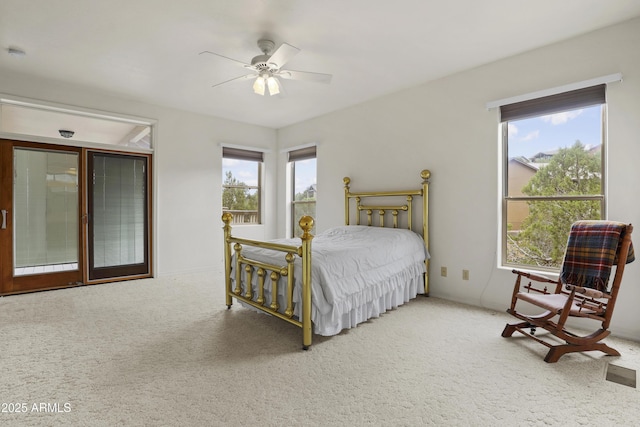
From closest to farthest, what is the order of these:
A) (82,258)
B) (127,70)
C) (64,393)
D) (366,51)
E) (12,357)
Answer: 1. (64,393)
2. (12,357)
3. (366,51)
4. (127,70)
5. (82,258)

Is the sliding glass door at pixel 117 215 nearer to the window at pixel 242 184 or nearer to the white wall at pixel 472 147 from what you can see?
the window at pixel 242 184

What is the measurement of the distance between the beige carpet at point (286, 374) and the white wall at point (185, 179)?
74.8 inches

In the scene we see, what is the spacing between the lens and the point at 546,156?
3076mm

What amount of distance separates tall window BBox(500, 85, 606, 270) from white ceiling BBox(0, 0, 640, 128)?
0.62 meters

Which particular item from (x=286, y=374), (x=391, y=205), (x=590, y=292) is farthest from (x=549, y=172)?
(x=286, y=374)

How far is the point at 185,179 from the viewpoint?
16.5ft

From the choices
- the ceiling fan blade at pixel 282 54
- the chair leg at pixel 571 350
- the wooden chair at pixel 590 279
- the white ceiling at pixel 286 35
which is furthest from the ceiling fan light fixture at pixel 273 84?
the chair leg at pixel 571 350

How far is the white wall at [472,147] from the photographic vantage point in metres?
2.56

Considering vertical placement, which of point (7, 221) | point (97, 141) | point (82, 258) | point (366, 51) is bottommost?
point (82, 258)

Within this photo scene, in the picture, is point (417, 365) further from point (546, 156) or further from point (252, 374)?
point (546, 156)

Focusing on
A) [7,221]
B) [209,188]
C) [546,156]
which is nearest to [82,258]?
[7,221]

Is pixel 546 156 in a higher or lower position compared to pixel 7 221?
higher

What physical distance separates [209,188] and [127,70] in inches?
84.3

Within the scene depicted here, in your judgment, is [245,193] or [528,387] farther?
[245,193]
